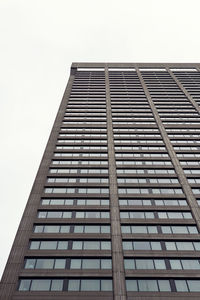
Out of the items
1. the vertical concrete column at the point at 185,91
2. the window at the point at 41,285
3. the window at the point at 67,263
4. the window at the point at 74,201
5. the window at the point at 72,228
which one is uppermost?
the vertical concrete column at the point at 185,91

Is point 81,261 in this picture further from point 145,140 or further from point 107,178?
point 145,140

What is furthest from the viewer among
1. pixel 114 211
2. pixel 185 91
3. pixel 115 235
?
pixel 185 91

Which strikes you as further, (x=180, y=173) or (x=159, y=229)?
(x=180, y=173)

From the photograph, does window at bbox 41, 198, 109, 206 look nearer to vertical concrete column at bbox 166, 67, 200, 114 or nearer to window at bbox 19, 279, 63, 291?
window at bbox 19, 279, 63, 291

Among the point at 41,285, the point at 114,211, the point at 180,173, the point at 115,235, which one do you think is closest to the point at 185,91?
the point at 180,173

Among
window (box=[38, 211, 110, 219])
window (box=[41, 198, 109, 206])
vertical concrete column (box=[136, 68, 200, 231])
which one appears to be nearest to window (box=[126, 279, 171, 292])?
window (box=[38, 211, 110, 219])

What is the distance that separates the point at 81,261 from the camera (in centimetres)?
2717

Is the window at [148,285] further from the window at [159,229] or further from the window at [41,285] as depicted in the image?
the window at [41,285]

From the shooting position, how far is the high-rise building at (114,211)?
2533 cm

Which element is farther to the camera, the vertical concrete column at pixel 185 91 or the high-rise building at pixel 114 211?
the vertical concrete column at pixel 185 91

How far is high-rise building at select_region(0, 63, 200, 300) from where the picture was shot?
25328 millimetres

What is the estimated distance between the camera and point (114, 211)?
3281 centimetres

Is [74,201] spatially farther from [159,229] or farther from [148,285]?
[148,285]

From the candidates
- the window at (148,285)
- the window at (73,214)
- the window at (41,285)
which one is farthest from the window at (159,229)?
the window at (41,285)
